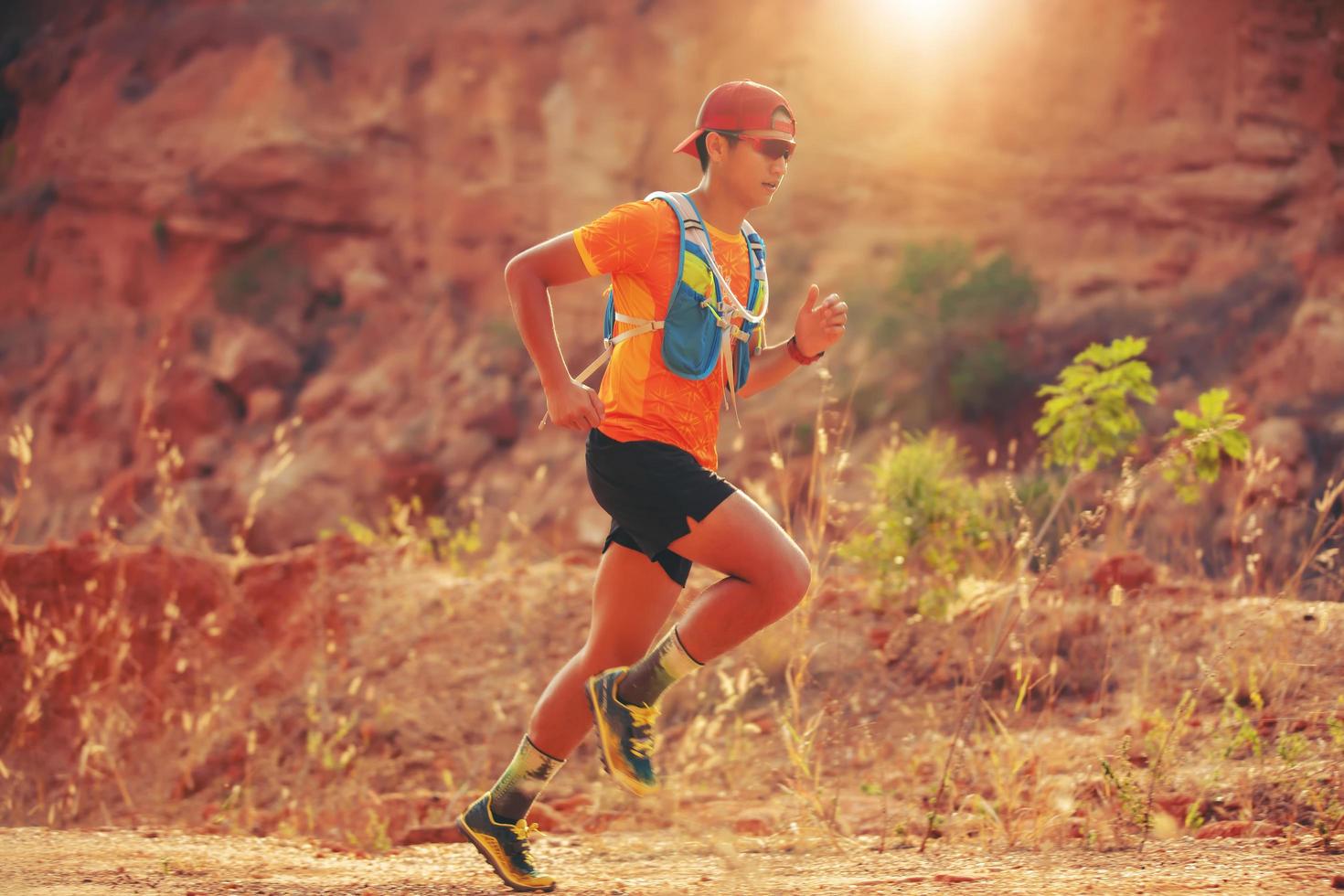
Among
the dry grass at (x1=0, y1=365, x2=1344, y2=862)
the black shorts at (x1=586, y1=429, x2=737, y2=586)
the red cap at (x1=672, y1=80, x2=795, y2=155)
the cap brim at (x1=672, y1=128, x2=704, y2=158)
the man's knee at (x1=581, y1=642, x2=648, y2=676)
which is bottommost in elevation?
the dry grass at (x1=0, y1=365, x2=1344, y2=862)

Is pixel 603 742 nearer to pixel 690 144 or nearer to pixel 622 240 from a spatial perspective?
pixel 622 240

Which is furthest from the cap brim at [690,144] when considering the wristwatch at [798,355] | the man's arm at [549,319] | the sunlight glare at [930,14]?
the sunlight glare at [930,14]

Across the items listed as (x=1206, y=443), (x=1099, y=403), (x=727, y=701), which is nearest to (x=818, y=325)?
(x=727, y=701)

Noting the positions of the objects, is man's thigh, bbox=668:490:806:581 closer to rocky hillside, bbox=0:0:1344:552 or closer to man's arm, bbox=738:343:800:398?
Answer: man's arm, bbox=738:343:800:398

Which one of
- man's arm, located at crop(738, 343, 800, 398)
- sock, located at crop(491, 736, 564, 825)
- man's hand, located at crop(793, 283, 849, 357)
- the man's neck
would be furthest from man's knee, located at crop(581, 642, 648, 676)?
the man's neck

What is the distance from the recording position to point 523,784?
2828 mm

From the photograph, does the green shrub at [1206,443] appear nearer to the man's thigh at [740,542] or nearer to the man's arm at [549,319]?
the man's thigh at [740,542]

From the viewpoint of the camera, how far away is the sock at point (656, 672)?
258cm

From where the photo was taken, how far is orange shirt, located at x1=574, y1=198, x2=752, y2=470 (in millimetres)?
2688

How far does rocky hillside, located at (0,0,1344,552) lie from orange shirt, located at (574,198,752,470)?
10.7 m

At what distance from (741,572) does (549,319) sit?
2.24ft

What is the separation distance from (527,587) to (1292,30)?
12366 millimetres

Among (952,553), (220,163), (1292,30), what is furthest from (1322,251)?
(220,163)

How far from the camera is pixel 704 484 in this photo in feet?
8.57
